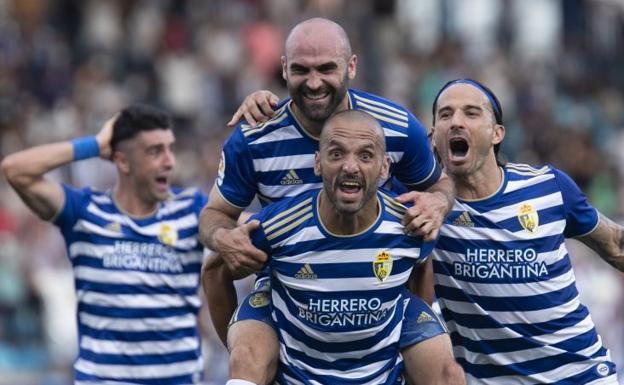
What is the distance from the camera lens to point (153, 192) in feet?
34.8

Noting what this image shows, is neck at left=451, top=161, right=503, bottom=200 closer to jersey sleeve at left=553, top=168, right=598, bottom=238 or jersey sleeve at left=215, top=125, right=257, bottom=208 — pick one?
jersey sleeve at left=553, top=168, right=598, bottom=238

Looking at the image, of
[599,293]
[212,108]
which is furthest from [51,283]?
[599,293]

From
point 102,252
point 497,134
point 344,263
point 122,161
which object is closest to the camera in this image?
point 344,263

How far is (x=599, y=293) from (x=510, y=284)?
292 inches

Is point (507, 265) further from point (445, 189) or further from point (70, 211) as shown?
point (70, 211)

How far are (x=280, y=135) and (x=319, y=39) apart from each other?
23.1 inches

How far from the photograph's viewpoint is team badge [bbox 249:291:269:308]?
857cm

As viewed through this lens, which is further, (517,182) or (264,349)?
(517,182)

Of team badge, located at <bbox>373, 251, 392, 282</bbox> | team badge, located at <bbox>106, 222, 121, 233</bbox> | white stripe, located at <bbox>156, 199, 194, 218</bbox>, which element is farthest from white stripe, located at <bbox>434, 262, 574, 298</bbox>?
team badge, located at <bbox>106, 222, 121, 233</bbox>

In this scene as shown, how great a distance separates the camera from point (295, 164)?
28.1 feet

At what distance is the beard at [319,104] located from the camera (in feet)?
27.5

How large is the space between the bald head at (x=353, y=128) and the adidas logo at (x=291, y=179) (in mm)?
458

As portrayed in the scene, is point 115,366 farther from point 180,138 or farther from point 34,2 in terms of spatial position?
point 34,2

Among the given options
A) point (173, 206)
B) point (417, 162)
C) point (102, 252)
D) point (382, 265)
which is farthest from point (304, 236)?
point (173, 206)
